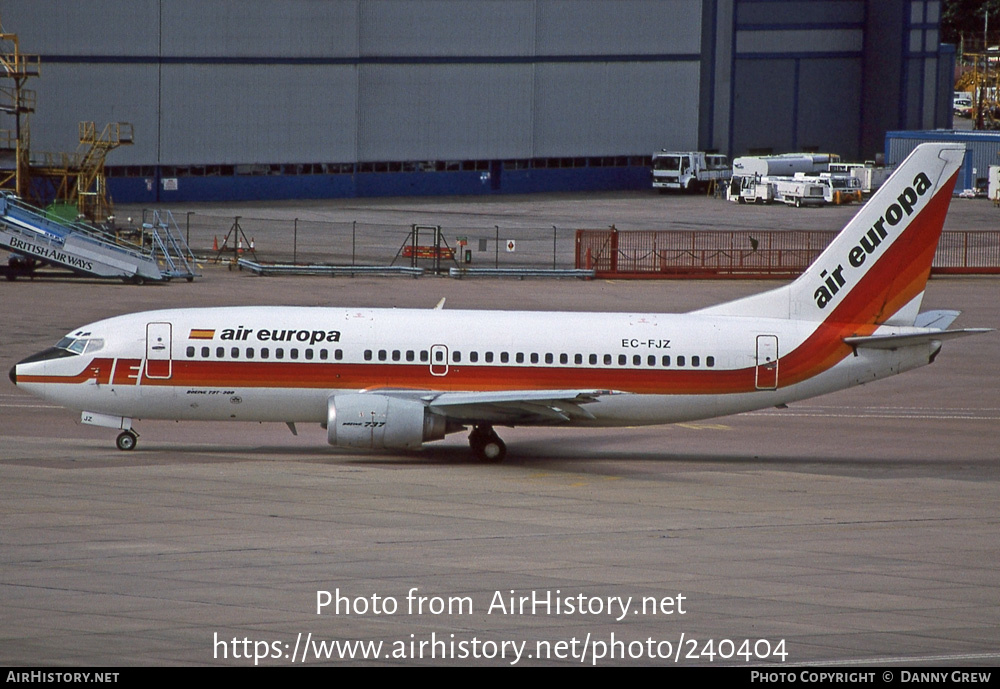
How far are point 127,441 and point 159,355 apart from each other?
8.24 feet

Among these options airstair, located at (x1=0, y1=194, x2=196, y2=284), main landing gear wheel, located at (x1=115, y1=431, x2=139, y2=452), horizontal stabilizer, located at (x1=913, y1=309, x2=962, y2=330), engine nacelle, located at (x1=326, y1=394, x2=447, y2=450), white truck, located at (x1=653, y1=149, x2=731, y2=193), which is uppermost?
white truck, located at (x1=653, y1=149, x2=731, y2=193)

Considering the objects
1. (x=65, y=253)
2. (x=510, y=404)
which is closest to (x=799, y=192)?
(x=65, y=253)

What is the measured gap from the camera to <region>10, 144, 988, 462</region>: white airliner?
33.8 m

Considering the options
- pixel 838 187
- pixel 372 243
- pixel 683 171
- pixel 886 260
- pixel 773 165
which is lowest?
pixel 886 260

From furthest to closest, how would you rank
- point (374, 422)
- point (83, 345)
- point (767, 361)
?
1. point (767, 361)
2. point (83, 345)
3. point (374, 422)

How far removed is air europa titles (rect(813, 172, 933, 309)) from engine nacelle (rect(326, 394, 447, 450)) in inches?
430

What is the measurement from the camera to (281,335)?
34031mm

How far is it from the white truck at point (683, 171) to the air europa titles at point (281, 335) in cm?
8551

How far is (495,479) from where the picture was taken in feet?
108

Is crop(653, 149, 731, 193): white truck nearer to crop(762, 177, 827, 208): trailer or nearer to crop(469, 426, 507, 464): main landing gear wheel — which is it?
crop(762, 177, 827, 208): trailer

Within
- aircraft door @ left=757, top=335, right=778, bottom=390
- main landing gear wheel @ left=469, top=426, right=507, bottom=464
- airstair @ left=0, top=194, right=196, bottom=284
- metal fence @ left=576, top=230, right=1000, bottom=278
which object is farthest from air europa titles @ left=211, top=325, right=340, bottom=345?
metal fence @ left=576, top=230, right=1000, bottom=278

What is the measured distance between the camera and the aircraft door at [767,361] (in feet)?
114

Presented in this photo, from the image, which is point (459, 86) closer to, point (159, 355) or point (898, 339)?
point (159, 355)

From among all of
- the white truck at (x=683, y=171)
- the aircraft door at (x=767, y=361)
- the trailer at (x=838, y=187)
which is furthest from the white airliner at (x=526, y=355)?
the white truck at (x=683, y=171)
